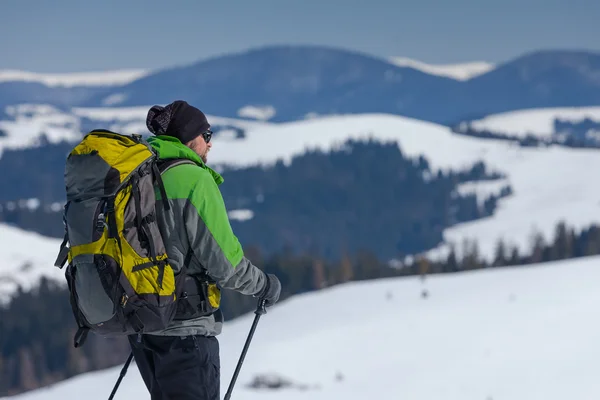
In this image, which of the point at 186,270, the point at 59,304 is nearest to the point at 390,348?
the point at 186,270

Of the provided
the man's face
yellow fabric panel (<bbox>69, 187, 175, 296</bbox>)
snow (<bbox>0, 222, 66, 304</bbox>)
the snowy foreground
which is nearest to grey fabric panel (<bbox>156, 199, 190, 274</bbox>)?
yellow fabric panel (<bbox>69, 187, 175, 296</bbox>)

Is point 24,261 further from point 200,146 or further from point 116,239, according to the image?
point 116,239

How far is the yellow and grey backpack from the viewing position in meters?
4.20

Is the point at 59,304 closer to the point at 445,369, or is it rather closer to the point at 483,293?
the point at 483,293

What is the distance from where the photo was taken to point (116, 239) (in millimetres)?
4215

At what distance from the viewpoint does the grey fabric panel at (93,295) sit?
4254 millimetres

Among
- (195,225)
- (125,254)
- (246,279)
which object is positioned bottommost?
(246,279)

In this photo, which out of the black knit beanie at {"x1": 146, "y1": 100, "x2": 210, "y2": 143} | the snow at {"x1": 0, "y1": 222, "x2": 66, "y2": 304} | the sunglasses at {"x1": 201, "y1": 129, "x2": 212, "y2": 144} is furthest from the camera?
the snow at {"x1": 0, "y1": 222, "x2": 66, "y2": 304}

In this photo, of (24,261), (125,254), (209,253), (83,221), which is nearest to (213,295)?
(209,253)

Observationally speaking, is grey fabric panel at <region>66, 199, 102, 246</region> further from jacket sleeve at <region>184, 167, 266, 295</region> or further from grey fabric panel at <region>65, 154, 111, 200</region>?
jacket sleeve at <region>184, 167, 266, 295</region>

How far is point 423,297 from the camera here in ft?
151

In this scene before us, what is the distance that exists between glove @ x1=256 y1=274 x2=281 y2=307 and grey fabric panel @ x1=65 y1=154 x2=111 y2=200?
1345mm

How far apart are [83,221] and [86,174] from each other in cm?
26

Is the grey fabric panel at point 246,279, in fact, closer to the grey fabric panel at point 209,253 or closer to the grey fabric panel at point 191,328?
the grey fabric panel at point 209,253
